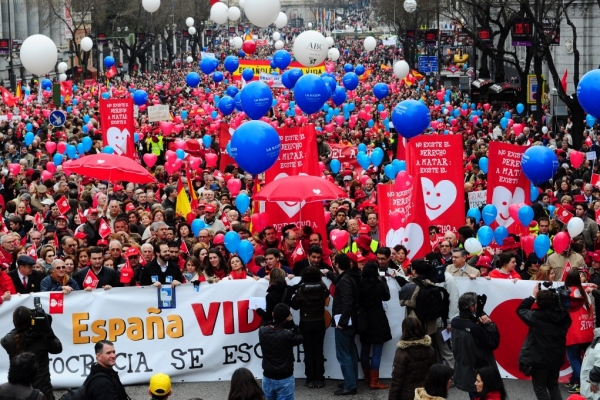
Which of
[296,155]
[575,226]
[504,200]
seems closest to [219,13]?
[296,155]

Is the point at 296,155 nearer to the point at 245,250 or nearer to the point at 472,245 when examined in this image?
the point at 245,250

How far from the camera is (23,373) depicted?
7.32m

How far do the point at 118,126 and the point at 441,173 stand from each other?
803cm

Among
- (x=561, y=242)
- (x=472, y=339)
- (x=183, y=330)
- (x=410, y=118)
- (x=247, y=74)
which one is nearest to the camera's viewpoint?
(x=472, y=339)

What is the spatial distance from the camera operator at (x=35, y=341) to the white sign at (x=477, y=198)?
24.1ft

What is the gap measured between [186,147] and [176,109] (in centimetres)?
A: 1461

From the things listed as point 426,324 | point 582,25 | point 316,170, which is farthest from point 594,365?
point 582,25

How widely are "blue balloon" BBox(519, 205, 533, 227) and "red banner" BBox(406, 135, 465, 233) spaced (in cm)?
67

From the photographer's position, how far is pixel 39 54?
23125mm

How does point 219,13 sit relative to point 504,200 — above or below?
above

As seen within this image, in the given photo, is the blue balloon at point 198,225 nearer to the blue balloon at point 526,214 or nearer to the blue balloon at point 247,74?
the blue balloon at point 526,214

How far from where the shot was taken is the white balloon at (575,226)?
12312 millimetres

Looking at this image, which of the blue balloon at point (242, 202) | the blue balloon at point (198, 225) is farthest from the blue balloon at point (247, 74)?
the blue balloon at point (198, 225)

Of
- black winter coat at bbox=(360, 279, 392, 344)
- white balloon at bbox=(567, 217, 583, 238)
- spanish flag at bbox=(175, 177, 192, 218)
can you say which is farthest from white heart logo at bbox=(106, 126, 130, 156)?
black winter coat at bbox=(360, 279, 392, 344)
